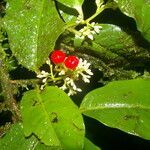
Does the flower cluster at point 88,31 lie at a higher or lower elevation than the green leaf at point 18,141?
higher

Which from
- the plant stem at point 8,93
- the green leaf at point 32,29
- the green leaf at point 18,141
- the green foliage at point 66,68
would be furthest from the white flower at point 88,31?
the green leaf at point 18,141

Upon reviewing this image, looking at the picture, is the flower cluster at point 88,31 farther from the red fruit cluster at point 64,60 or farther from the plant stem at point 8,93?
the plant stem at point 8,93

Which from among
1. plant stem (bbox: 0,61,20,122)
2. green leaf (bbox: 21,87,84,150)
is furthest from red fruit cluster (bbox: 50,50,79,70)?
plant stem (bbox: 0,61,20,122)

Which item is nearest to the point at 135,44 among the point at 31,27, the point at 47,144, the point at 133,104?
the point at 133,104

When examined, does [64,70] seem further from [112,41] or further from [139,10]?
[139,10]

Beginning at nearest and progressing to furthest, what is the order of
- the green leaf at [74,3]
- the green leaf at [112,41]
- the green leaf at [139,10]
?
the green leaf at [139,10]
the green leaf at [74,3]
the green leaf at [112,41]

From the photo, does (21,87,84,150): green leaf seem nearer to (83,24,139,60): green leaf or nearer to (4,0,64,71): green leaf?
(4,0,64,71): green leaf

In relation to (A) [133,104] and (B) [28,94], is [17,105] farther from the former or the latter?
(A) [133,104]

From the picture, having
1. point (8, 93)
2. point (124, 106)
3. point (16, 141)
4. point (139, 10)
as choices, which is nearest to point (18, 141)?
point (16, 141)

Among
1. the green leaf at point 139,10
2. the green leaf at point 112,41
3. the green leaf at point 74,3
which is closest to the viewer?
the green leaf at point 139,10

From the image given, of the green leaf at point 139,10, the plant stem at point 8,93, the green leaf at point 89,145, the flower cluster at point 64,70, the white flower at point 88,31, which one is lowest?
the green leaf at point 89,145
